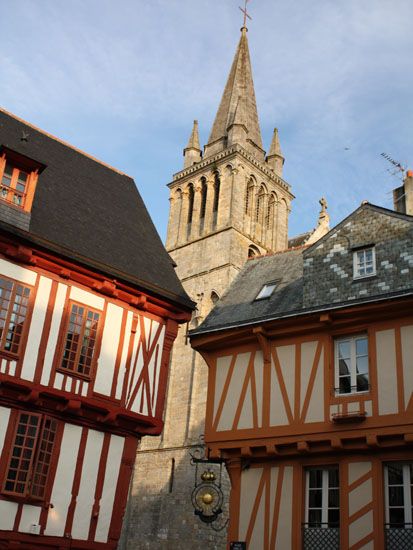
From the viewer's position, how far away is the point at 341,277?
13289mm

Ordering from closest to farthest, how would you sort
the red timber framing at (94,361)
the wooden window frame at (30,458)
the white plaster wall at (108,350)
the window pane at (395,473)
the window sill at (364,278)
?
1. the window pane at (395,473)
2. the wooden window frame at (30,458)
3. the red timber framing at (94,361)
4. the window sill at (364,278)
5. the white plaster wall at (108,350)

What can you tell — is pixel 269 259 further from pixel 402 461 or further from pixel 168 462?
pixel 168 462

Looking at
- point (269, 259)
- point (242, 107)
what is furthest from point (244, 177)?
point (269, 259)

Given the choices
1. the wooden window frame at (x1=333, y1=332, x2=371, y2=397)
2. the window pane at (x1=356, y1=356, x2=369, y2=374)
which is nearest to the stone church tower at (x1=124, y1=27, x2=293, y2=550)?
the wooden window frame at (x1=333, y1=332, x2=371, y2=397)

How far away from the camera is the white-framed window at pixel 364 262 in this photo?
13077 millimetres

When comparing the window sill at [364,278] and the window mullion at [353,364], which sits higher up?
the window sill at [364,278]

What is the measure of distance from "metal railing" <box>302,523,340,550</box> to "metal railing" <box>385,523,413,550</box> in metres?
0.85

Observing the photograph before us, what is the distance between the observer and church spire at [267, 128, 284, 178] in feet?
143

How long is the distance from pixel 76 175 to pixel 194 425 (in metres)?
18.6

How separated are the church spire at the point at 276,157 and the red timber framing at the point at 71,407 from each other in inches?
1192

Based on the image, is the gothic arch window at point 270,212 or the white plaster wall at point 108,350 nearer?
the white plaster wall at point 108,350

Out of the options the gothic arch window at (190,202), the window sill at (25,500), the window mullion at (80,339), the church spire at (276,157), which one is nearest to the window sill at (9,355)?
the window mullion at (80,339)

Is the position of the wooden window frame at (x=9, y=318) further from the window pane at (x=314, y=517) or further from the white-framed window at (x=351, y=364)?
the window pane at (x=314, y=517)

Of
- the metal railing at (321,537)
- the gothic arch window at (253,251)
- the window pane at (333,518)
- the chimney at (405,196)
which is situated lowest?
the metal railing at (321,537)
